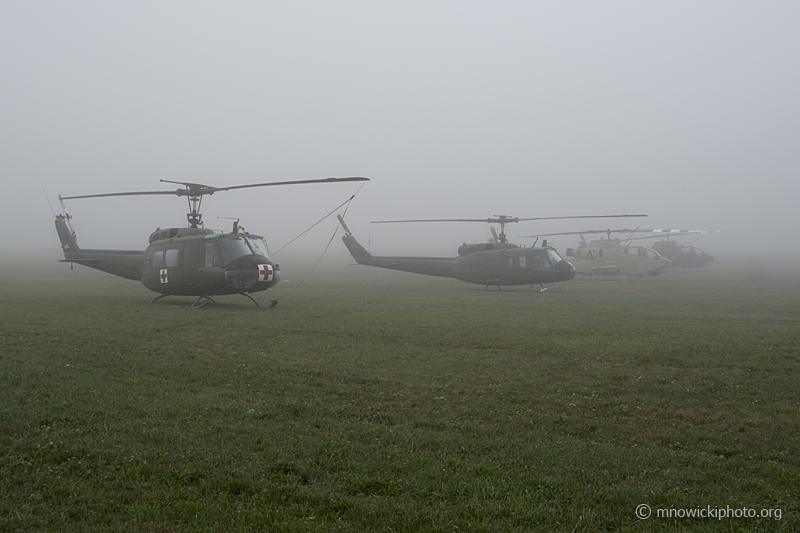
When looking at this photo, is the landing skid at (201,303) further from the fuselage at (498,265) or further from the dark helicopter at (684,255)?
the dark helicopter at (684,255)

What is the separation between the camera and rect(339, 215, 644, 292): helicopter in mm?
25719

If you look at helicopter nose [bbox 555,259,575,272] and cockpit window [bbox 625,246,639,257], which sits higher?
cockpit window [bbox 625,246,639,257]

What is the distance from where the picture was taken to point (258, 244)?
18.2 m

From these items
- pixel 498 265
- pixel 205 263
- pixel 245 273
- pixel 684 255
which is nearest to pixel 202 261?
pixel 205 263

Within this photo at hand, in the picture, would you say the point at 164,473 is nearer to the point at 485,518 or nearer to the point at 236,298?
the point at 485,518

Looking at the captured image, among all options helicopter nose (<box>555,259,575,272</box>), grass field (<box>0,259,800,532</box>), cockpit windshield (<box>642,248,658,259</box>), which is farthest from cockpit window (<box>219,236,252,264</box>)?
cockpit windshield (<box>642,248,658,259</box>)

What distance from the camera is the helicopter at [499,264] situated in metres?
25.7

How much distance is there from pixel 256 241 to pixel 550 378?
1276 centimetres

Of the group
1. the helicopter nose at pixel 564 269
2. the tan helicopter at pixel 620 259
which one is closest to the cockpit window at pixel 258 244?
the helicopter nose at pixel 564 269

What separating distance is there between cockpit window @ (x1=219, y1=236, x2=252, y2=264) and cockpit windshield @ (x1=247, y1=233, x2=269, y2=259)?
0.33m

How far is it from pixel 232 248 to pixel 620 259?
26813 millimetres

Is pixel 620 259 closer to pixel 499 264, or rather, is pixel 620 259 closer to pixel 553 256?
pixel 553 256

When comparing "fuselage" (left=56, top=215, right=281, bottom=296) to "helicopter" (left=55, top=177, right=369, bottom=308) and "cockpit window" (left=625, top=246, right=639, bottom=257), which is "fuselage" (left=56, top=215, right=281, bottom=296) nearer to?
"helicopter" (left=55, top=177, right=369, bottom=308)

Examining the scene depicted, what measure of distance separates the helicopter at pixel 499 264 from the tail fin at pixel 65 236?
1307 centimetres
